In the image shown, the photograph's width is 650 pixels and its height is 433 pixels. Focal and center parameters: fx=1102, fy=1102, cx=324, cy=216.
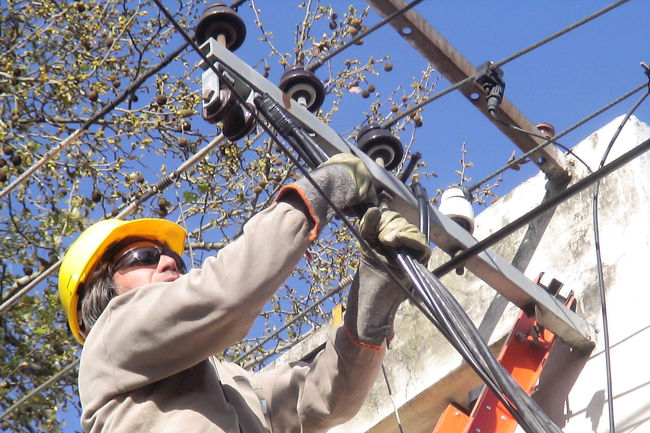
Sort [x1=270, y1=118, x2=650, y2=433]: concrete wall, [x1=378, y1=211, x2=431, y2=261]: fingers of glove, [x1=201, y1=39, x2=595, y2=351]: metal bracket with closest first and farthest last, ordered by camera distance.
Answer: [x1=378, y1=211, x2=431, y2=261]: fingers of glove, [x1=201, y1=39, x2=595, y2=351]: metal bracket, [x1=270, y1=118, x2=650, y2=433]: concrete wall

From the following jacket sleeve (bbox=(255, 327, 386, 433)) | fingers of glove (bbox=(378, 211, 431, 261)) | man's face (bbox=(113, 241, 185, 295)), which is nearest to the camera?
fingers of glove (bbox=(378, 211, 431, 261))

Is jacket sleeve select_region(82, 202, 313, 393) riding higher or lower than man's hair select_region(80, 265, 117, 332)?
lower

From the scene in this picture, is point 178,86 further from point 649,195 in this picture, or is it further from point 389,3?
point 649,195

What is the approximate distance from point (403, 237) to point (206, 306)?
0.59 m

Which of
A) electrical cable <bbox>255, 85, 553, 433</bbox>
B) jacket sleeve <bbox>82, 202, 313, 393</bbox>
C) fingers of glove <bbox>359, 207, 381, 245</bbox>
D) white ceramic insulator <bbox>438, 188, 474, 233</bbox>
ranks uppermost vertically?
white ceramic insulator <bbox>438, 188, 474, 233</bbox>

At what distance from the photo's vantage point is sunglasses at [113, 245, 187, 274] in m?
3.87

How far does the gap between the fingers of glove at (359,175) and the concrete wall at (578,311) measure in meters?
1.54

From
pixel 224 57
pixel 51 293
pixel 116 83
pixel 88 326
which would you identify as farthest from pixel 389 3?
pixel 51 293

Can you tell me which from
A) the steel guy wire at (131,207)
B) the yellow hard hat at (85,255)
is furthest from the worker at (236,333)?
the steel guy wire at (131,207)

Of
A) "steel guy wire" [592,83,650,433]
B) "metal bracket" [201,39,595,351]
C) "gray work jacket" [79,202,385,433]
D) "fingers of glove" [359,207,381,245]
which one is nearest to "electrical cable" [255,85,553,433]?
"fingers of glove" [359,207,381,245]

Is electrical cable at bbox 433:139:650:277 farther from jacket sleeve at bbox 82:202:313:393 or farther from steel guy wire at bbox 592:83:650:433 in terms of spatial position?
steel guy wire at bbox 592:83:650:433

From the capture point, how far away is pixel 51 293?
862 centimetres

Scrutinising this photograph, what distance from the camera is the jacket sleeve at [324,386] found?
3.57 m

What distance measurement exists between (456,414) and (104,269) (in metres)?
1.89
